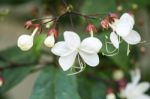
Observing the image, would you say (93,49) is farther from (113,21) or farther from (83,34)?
(83,34)

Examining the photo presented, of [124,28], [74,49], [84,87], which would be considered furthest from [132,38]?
[84,87]

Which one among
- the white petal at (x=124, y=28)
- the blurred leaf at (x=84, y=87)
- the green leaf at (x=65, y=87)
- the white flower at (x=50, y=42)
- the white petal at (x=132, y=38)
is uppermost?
the white flower at (x=50, y=42)

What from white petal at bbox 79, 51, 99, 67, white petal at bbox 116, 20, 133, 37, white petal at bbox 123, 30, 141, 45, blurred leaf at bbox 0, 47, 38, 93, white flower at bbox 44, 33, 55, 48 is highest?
white flower at bbox 44, 33, 55, 48

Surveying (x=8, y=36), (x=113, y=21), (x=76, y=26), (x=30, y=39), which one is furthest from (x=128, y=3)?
(x=8, y=36)

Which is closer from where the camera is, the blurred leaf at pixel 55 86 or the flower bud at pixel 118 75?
the blurred leaf at pixel 55 86

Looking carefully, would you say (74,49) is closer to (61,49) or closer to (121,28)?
(61,49)

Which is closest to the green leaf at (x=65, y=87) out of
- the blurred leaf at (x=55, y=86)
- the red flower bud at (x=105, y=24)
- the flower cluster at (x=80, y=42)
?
the blurred leaf at (x=55, y=86)

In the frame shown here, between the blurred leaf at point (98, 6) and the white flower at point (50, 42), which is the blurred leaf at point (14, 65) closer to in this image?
the blurred leaf at point (98, 6)

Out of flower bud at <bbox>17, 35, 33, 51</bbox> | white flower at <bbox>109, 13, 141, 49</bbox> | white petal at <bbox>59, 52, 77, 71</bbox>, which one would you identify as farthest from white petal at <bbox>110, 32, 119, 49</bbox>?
flower bud at <bbox>17, 35, 33, 51</bbox>

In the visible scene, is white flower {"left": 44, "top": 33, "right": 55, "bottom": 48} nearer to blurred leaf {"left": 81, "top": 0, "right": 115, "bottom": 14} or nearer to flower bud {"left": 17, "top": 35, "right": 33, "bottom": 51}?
flower bud {"left": 17, "top": 35, "right": 33, "bottom": 51}
